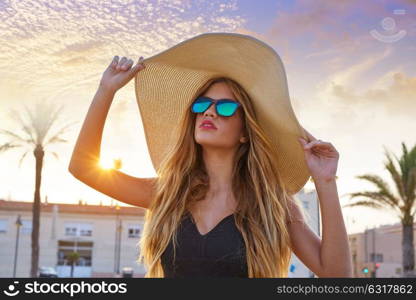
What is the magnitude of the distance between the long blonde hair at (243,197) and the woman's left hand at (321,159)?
0.97 ft

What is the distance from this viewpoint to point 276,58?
10.3 ft

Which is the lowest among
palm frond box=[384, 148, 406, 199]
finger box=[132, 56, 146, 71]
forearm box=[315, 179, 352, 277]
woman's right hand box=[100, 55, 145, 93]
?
forearm box=[315, 179, 352, 277]

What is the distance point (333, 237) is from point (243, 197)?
1.73 ft

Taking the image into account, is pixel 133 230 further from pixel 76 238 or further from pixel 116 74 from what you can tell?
pixel 116 74

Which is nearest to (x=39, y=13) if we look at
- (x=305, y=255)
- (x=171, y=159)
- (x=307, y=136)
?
(x=171, y=159)

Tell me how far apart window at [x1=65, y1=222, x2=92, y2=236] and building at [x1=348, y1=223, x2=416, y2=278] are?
2487 cm

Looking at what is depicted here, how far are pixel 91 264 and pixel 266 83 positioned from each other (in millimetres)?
44913

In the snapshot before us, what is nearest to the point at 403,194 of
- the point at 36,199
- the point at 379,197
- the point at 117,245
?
the point at 379,197

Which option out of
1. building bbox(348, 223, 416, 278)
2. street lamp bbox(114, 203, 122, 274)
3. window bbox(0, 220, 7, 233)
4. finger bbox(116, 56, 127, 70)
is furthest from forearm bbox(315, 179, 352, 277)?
building bbox(348, 223, 416, 278)

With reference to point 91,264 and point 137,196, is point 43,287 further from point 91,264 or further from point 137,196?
point 91,264

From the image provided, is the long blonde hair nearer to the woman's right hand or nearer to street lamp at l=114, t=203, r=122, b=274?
the woman's right hand

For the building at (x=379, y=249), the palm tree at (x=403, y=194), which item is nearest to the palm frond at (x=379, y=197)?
the palm tree at (x=403, y=194)

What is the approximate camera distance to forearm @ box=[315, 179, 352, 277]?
2787 mm

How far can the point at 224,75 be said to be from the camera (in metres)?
3.37
